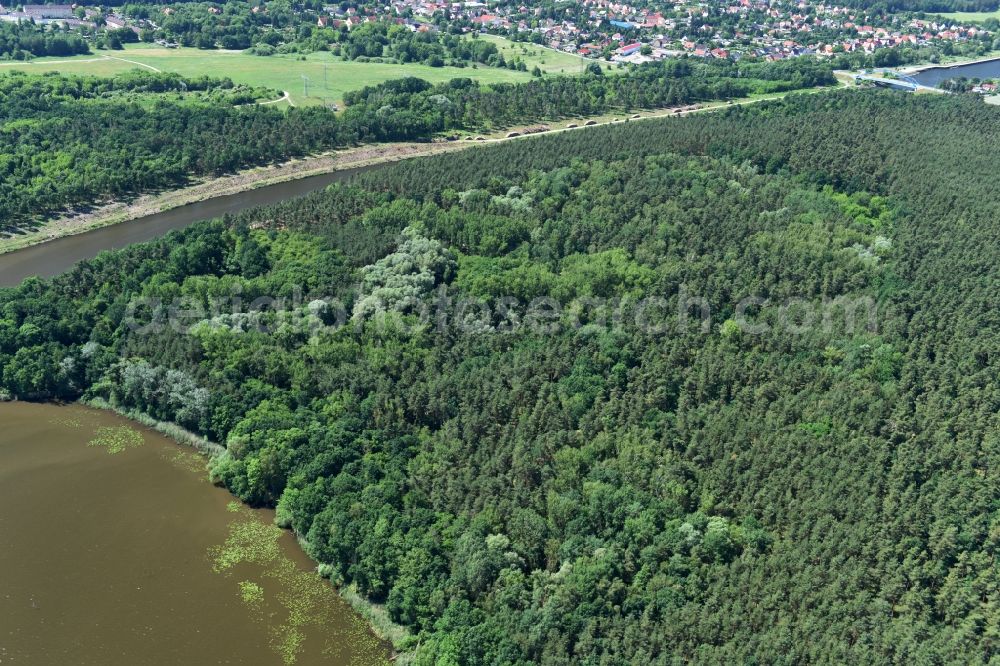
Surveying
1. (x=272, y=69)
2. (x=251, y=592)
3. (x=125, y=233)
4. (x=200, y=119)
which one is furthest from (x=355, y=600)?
(x=272, y=69)

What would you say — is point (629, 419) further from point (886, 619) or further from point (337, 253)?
point (337, 253)

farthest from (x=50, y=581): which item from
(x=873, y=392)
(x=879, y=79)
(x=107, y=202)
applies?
(x=879, y=79)

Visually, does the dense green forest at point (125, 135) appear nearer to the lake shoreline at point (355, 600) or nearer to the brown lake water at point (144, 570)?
the lake shoreline at point (355, 600)

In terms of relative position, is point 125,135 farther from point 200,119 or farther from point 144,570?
point 144,570

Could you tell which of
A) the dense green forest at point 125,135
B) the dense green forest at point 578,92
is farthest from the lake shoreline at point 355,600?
the dense green forest at point 578,92

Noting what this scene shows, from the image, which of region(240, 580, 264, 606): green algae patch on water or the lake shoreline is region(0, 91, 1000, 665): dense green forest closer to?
the lake shoreline

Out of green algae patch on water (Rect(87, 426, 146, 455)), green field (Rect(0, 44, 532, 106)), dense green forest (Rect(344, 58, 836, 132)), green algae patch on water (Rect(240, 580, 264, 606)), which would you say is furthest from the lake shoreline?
green field (Rect(0, 44, 532, 106))
